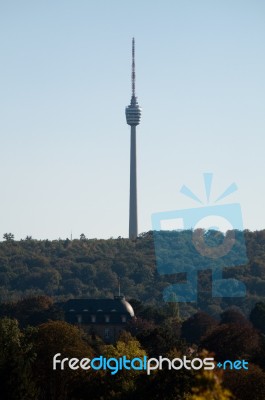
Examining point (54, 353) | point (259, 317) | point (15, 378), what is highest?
point (259, 317)

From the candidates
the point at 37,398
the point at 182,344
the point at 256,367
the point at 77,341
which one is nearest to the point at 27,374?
the point at 37,398

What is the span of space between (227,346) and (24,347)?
30.1m

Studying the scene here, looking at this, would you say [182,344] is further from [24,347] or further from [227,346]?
[24,347]

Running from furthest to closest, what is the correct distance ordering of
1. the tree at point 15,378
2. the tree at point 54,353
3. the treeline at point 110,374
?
the tree at point 54,353 < the tree at point 15,378 < the treeline at point 110,374

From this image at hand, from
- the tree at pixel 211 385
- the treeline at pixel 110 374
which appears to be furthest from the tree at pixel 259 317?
the tree at pixel 211 385

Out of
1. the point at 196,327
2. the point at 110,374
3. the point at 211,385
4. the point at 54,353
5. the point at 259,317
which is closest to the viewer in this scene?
the point at 211,385

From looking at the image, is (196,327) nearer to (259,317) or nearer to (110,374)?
(259,317)

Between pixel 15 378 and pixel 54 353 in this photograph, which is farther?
pixel 54 353

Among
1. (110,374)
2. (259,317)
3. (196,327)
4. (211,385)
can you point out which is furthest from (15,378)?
(259,317)

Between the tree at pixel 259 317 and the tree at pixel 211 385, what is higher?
the tree at pixel 259 317

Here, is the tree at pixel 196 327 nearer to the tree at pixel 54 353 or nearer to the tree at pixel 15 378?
the tree at pixel 54 353

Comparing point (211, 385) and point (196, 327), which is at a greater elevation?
point (196, 327)

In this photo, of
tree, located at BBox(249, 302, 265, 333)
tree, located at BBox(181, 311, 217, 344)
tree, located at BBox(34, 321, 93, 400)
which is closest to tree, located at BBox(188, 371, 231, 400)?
tree, located at BBox(34, 321, 93, 400)

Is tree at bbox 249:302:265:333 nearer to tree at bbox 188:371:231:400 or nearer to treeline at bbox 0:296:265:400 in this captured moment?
treeline at bbox 0:296:265:400
